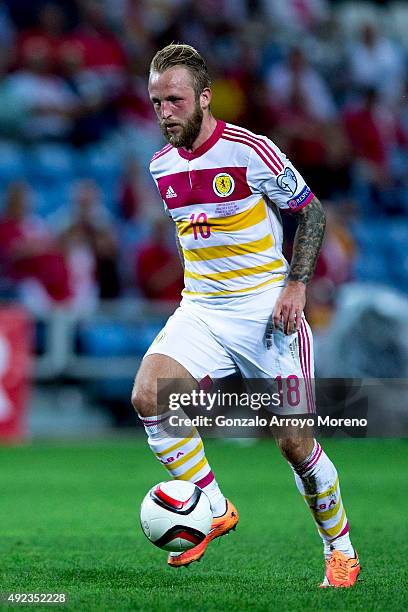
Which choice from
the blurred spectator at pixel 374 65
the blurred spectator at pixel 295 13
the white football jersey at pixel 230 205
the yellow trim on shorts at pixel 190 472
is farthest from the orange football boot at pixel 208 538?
the blurred spectator at pixel 295 13

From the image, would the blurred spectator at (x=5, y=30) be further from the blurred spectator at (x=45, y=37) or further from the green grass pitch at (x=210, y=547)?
the green grass pitch at (x=210, y=547)

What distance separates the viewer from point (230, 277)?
16.7 ft

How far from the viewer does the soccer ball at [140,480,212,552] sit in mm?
4742

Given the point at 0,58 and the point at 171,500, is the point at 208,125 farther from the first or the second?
the point at 0,58

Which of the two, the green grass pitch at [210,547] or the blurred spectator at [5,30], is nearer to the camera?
the green grass pitch at [210,547]

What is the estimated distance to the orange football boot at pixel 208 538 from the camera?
→ 4930 millimetres

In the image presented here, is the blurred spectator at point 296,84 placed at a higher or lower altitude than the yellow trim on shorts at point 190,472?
higher

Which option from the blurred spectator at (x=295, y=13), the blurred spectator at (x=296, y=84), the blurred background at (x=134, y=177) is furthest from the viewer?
the blurred spectator at (x=295, y=13)

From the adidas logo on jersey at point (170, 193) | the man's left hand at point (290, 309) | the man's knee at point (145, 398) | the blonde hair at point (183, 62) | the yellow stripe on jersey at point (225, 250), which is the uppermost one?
the blonde hair at point (183, 62)

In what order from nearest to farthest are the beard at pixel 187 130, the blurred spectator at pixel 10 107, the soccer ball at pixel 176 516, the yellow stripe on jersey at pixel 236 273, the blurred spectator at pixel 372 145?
the soccer ball at pixel 176 516, the beard at pixel 187 130, the yellow stripe on jersey at pixel 236 273, the blurred spectator at pixel 10 107, the blurred spectator at pixel 372 145

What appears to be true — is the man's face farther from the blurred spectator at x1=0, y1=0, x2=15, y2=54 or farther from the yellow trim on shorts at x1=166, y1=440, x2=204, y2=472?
the blurred spectator at x1=0, y1=0, x2=15, y2=54

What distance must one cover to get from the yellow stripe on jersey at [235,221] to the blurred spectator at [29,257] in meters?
6.65

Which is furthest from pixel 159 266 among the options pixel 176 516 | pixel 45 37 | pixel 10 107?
pixel 176 516

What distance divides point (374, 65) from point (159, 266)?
602cm
